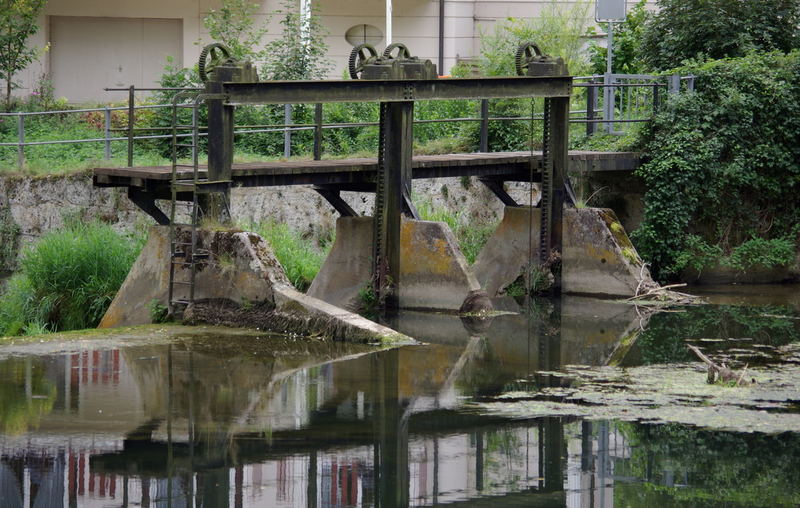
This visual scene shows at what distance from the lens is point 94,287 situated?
54.4 feet

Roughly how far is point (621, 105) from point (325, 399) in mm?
12023

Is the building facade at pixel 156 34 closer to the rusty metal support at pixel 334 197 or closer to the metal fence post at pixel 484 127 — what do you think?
the metal fence post at pixel 484 127

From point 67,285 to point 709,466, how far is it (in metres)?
9.69

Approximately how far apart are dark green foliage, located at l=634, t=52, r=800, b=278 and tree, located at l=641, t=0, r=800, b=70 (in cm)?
153

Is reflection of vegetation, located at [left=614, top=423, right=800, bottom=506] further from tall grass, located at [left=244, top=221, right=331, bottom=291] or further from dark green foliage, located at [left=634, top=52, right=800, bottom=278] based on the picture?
dark green foliage, located at [left=634, top=52, right=800, bottom=278]

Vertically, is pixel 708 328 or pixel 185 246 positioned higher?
pixel 185 246

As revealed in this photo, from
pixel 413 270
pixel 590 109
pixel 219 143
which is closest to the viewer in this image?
pixel 219 143

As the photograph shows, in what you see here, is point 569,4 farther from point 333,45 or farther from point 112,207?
point 112,207

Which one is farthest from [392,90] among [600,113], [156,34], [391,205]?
[156,34]

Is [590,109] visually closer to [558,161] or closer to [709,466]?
[558,161]

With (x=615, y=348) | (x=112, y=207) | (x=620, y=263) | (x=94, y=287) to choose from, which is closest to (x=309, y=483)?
(x=615, y=348)

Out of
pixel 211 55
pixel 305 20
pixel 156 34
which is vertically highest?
pixel 156 34

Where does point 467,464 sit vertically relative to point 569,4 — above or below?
below

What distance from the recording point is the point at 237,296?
15039mm
